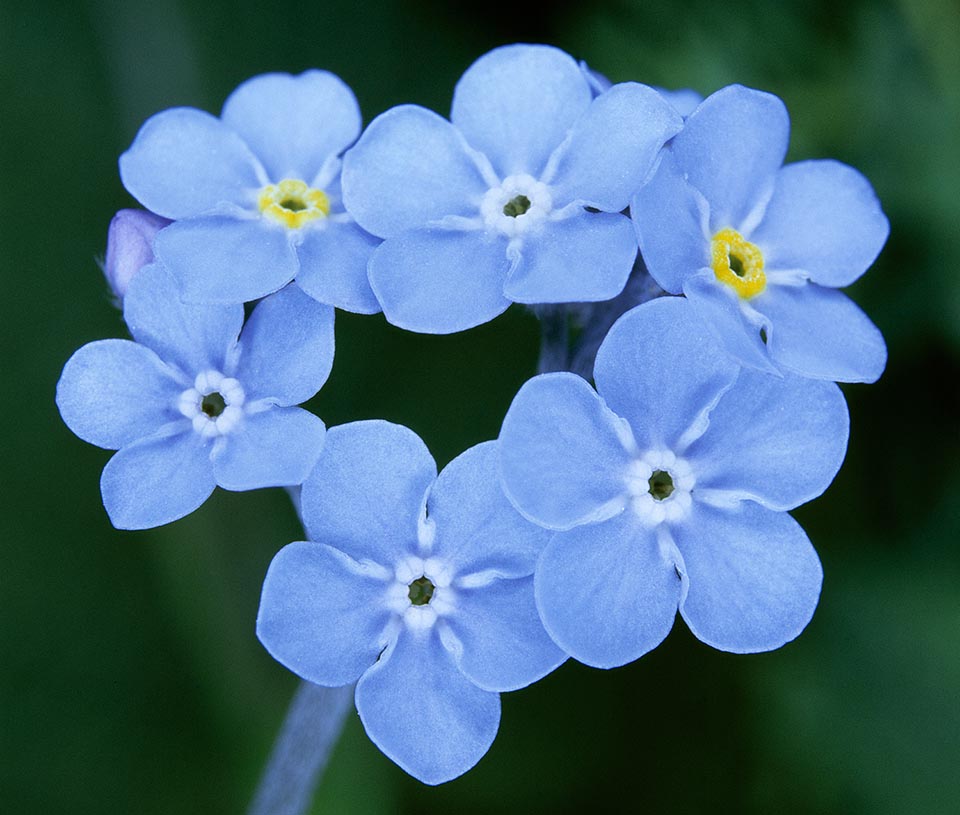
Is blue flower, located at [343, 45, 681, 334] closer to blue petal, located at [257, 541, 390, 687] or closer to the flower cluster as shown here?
the flower cluster

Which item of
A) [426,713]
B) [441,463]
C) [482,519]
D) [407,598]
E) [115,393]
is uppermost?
[115,393]

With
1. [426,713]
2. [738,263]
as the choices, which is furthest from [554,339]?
[426,713]

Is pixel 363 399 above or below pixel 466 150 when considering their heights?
below

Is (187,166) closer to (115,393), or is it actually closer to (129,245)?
(129,245)

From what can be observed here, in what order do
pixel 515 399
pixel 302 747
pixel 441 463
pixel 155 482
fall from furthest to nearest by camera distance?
pixel 441 463 → pixel 302 747 → pixel 155 482 → pixel 515 399

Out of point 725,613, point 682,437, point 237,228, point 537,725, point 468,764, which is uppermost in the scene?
point 237,228

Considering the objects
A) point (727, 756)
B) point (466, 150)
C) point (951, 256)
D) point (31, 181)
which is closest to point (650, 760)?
point (727, 756)

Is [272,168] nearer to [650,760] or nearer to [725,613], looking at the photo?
[725,613]
